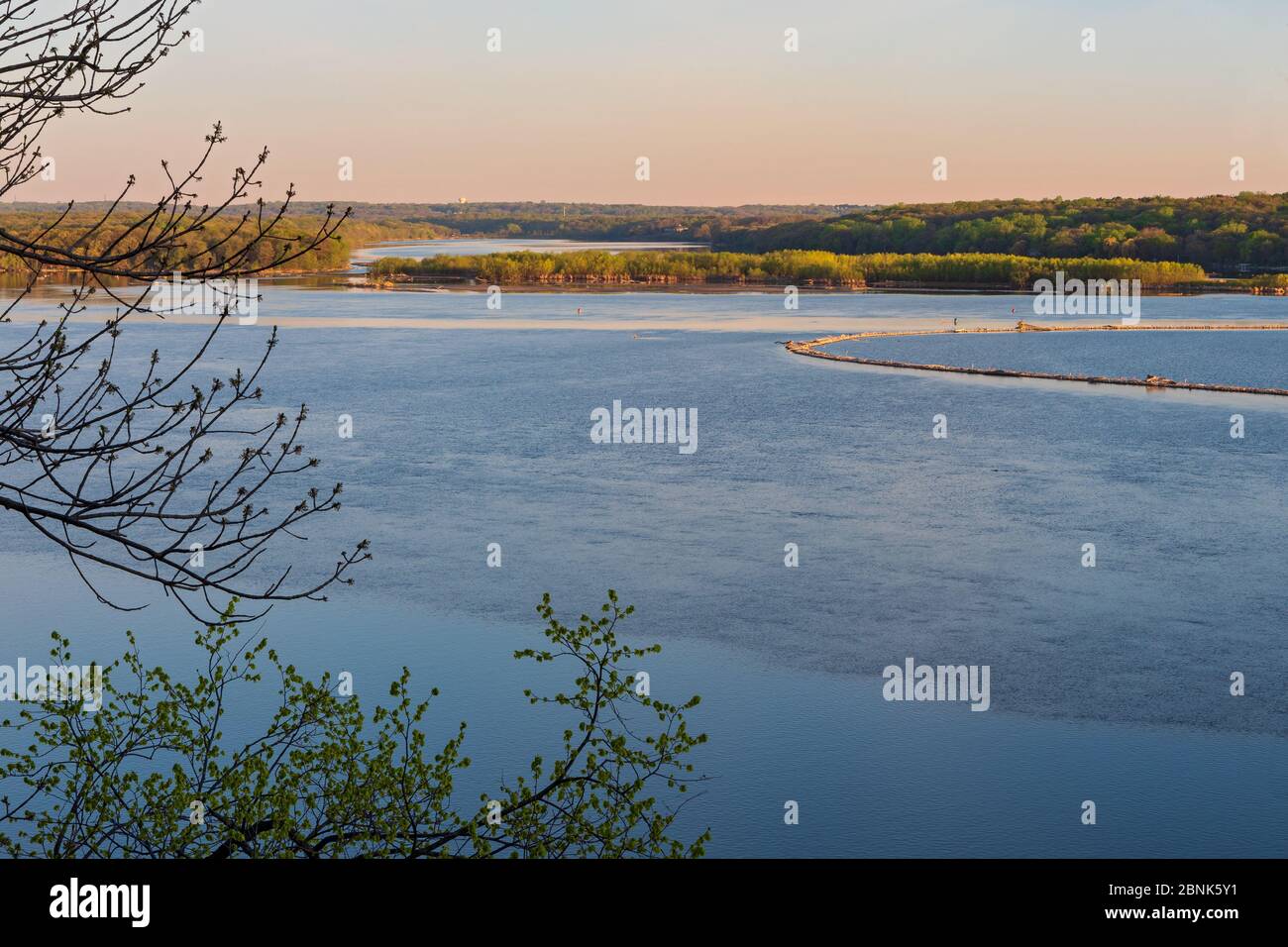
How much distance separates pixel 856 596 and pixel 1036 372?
996 inches

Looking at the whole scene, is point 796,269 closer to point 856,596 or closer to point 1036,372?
point 1036,372

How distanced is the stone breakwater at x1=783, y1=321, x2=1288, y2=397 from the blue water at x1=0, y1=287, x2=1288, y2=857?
3.24 metres

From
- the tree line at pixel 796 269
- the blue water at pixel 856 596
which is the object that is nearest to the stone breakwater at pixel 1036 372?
the blue water at pixel 856 596

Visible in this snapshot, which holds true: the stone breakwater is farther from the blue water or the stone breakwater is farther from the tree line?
the tree line

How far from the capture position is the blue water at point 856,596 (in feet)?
33.8

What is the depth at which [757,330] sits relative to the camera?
52812 millimetres

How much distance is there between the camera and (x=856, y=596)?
1494 cm

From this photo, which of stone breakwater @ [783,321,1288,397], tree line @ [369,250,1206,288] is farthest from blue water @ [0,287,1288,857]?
tree line @ [369,250,1206,288]

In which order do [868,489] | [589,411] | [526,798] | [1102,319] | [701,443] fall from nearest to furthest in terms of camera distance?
[526,798] < [868,489] < [701,443] < [589,411] < [1102,319]

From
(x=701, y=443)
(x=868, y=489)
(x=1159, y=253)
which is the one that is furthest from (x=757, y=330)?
(x=1159, y=253)

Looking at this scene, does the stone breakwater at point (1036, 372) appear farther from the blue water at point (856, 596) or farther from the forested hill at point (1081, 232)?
the forested hill at point (1081, 232)

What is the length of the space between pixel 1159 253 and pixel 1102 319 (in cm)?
4128

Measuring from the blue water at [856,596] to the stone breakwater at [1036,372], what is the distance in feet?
10.6
